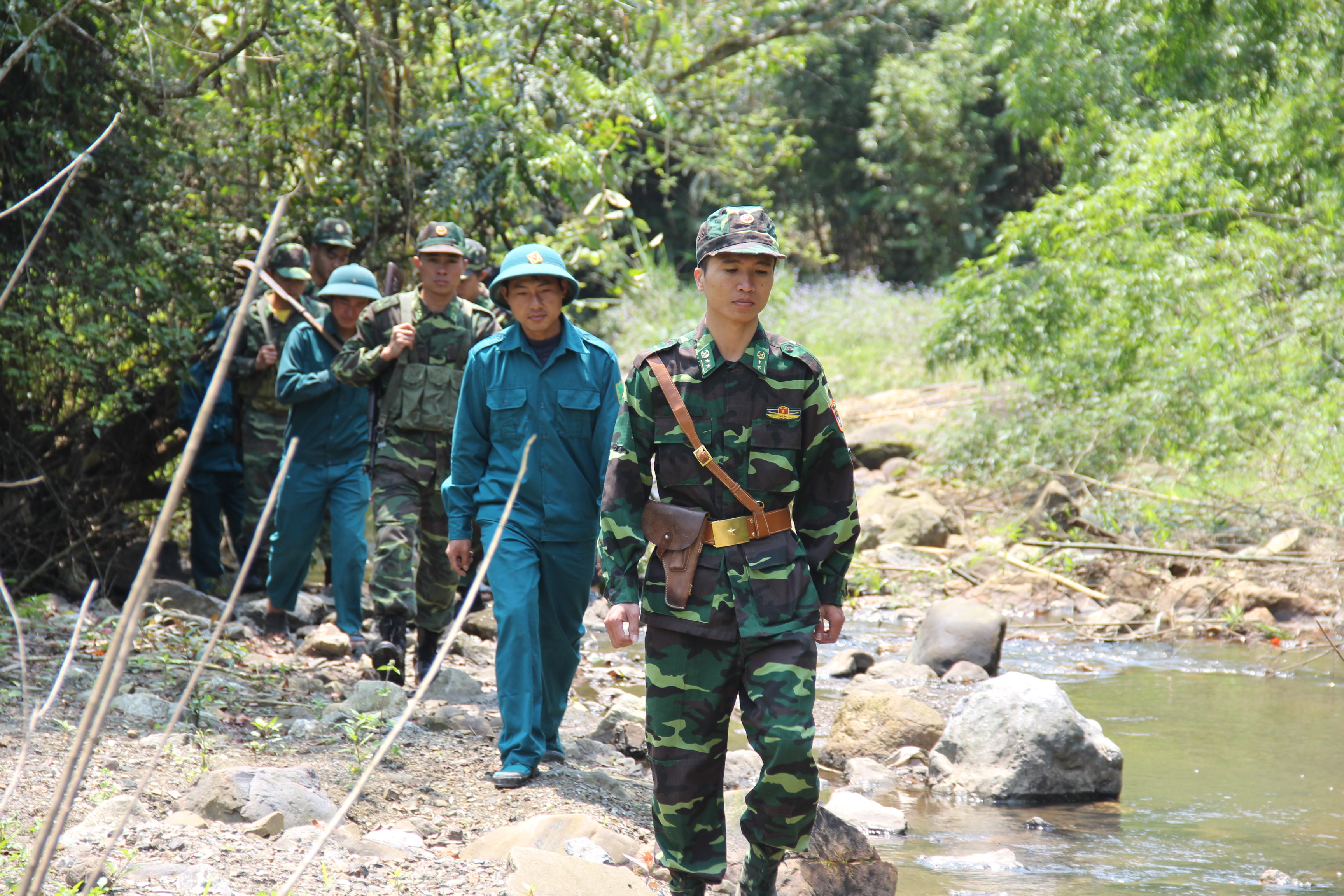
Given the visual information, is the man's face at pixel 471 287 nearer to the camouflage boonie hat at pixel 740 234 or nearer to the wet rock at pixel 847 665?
the wet rock at pixel 847 665

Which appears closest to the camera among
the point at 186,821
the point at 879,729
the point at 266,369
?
the point at 186,821

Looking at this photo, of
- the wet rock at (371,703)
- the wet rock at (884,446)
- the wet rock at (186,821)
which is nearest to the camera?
the wet rock at (186,821)

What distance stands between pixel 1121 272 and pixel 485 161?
6.16 metres

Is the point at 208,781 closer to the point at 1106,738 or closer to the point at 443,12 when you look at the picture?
the point at 1106,738

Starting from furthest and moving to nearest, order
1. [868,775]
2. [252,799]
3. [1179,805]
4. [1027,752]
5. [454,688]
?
1. [454,688]
2. [868,775]
3. [1027,752]
4. [1179,805]
5. [252,799]

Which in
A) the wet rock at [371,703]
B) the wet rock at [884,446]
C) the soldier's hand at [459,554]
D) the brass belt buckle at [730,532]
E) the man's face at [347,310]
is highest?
the man's face at [347,310]

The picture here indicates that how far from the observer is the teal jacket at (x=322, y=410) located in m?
6.55

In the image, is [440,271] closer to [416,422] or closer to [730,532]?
[416,422]

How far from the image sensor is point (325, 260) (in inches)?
312

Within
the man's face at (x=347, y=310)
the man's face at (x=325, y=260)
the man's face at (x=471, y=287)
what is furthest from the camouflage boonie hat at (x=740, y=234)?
the man's face at (x=325, y=260)

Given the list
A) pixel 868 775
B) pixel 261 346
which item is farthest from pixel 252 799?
pixel 261 346

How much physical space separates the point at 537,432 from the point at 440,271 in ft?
5.43

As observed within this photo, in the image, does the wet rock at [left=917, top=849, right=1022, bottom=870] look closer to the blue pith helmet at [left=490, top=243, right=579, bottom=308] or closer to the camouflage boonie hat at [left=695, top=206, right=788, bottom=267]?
the camouflage boonie hat at [left=695, top=206, right=788, bottom=267]

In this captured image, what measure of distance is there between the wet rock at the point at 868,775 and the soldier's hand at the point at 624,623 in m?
2.42
